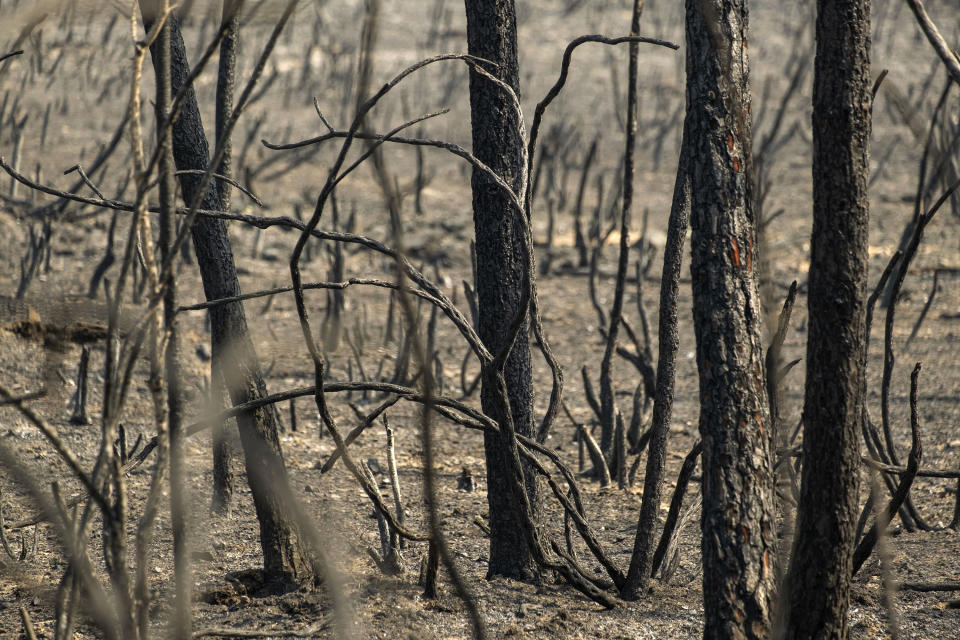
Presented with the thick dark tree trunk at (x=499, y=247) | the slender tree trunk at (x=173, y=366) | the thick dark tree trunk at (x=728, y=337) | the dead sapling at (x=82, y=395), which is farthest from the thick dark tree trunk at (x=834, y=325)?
the dead sapling at (x=82, y=395)

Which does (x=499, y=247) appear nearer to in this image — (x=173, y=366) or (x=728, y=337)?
(x=728, y=337)

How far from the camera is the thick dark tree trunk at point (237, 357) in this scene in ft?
8.10

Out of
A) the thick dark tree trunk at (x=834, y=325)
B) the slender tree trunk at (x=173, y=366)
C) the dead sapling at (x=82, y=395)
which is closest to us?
the slender tree trunk at (x=173, y=366)

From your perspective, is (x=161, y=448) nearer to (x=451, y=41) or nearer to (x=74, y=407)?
(x=74, y=407)

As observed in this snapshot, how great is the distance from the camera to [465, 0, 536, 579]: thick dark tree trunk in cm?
246

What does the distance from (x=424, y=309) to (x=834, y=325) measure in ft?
17.2

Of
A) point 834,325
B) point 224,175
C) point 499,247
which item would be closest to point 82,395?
point 224,175

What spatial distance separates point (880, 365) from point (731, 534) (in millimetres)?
4438

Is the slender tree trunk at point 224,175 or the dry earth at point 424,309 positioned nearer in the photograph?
the dry earth at point 424,309

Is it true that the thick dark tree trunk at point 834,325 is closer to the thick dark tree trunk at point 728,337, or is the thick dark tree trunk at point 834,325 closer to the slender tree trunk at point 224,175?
the thick dark tree trunk at point 728,337

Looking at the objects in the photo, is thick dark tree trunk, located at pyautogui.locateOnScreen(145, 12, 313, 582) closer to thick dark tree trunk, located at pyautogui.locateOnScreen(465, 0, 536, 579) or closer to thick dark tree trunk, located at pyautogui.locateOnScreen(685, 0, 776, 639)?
thick dark tree trunk, located at pyautogui.locateOnScreen(465, 0, 536, 579)

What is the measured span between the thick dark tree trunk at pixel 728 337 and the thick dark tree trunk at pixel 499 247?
31.1 inches

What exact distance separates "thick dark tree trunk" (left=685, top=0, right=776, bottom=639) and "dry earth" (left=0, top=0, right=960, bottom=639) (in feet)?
0.48

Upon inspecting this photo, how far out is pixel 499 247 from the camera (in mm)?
2514
